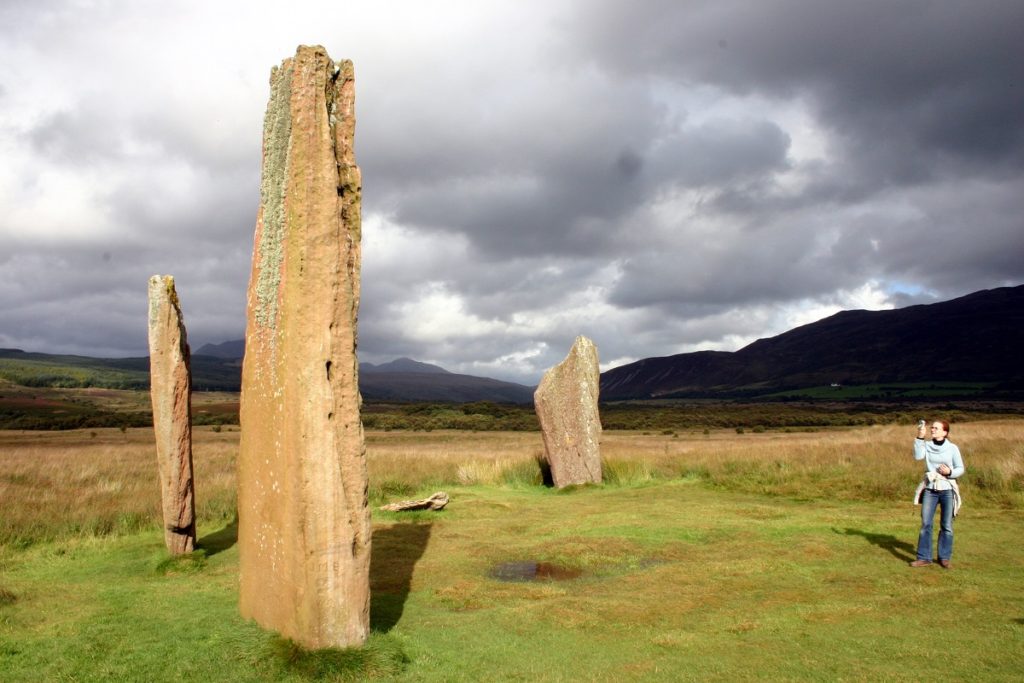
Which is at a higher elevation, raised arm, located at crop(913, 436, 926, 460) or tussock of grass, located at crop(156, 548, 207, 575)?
raised arm, located at crop(913, 436, 926, 460)

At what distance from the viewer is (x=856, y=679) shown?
19.1ft

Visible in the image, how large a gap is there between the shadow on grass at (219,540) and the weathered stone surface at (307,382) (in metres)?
4.99

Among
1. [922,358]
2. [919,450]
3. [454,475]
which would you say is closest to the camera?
[919,450]

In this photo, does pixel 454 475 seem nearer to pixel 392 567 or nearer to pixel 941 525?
pixel 392 567

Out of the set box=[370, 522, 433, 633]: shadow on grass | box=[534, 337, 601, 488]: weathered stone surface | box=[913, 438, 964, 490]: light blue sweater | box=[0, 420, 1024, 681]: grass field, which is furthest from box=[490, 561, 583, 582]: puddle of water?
box=[534, 337, 601, 488]: weathered stone surface

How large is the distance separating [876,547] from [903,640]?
4.50m

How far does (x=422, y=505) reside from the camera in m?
15.0

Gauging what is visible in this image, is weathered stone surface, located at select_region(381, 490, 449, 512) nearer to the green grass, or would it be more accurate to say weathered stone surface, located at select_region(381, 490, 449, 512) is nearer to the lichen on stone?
the green grass

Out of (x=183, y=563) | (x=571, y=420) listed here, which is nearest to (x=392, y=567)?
(x=183, y=563)

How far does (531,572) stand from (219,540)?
5976 millimetres

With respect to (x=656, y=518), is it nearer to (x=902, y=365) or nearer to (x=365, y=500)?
(x=365, y=500)

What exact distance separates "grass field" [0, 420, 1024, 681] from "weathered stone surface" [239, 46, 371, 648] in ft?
1.83

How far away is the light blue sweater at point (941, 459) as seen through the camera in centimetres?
962

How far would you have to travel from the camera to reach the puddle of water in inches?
387
